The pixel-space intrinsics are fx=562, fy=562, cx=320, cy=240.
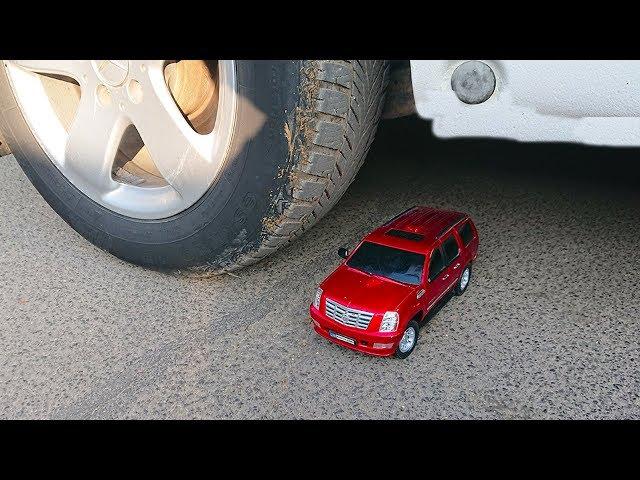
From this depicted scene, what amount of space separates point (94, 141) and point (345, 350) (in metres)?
1.53

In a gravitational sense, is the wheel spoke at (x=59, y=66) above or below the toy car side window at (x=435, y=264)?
above

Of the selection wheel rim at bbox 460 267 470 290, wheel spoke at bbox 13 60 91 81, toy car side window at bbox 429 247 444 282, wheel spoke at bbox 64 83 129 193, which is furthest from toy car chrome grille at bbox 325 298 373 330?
wheel spoke at bbox 13 60 91 81

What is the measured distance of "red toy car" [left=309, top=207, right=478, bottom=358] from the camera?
232cm

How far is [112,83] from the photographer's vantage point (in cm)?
243

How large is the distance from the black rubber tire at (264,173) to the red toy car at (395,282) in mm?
323

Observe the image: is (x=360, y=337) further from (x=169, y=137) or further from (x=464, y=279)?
(x=169, y=137)

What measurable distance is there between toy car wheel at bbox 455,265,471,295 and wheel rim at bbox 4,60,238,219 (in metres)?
1.25

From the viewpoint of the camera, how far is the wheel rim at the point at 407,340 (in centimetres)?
233

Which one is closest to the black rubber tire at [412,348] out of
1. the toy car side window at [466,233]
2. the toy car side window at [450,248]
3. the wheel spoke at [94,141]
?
the toy car side window at [450,248]

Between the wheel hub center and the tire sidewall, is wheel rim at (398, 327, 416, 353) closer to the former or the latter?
the tire sidewall

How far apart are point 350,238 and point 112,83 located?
1.40 metres

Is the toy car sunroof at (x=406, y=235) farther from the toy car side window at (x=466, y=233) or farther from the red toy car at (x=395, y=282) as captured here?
the toy car side window at (x=466, y=233)

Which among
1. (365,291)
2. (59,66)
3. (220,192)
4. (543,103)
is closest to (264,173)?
(220,192)

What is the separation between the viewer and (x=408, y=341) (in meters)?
2.37
